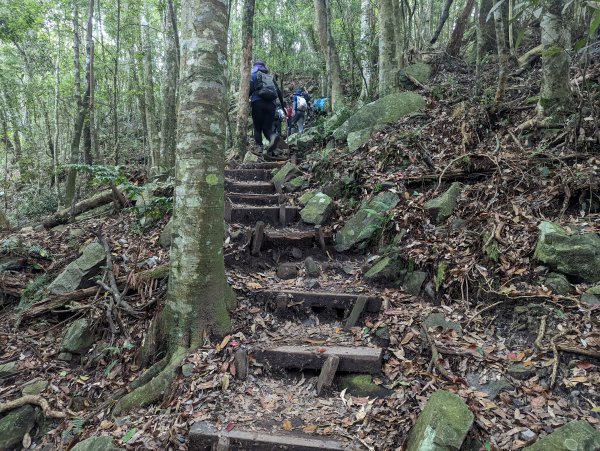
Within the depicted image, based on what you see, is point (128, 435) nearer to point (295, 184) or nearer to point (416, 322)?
point (416, 322)

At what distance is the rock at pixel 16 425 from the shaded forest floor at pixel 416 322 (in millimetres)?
153

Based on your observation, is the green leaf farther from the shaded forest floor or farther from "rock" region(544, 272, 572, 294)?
"rock" region(544, 272, 572, 294)

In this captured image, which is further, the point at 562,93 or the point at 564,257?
the point at 562,93

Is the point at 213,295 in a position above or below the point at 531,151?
below

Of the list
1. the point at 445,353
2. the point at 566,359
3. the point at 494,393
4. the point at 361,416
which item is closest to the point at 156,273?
the point at 361,416

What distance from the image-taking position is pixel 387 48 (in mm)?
9883

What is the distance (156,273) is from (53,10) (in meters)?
11.1

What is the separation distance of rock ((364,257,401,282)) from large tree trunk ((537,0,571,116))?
3476 millimetres

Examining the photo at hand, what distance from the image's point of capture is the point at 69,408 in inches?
161

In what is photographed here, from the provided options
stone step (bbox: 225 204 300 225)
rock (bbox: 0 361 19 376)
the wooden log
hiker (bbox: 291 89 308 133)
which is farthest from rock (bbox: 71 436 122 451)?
hiker (bbox: 291 89 308 133)

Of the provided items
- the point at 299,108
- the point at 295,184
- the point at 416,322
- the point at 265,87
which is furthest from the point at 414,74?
the point at 416,322

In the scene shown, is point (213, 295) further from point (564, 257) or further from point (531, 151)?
point (531, 151)

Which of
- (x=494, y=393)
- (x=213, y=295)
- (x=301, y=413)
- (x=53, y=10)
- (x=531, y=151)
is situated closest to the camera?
(x=494, y=393)

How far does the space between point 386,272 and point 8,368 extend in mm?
4679
